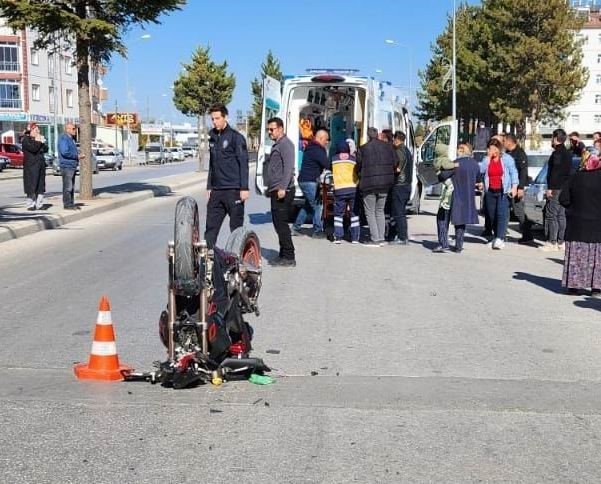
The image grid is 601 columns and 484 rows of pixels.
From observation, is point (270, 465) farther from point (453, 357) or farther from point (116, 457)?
point (453, 357)

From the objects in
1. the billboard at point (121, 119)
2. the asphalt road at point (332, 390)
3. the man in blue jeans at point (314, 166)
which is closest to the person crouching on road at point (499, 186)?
the man in blue jeans at point (314, 166)

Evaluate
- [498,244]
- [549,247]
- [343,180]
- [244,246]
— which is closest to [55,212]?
[343,180]

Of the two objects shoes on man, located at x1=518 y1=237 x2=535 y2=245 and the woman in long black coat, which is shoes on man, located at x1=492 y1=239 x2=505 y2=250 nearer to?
shoes on man, located at x1=518 y1=237 x2=535 y2=245

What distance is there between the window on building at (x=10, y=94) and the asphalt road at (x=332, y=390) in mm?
64211

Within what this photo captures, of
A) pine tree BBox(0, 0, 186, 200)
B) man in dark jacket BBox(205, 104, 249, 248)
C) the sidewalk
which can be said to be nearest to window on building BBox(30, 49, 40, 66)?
the sidewalk

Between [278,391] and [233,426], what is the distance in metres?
0.73

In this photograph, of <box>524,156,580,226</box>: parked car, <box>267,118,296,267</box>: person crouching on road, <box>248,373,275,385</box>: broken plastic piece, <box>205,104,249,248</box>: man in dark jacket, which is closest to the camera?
<box>248,373,275,385</box>: broken plastic piece

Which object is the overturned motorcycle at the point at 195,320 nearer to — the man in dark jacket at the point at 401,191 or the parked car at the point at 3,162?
the man in dark jacket at the point at 401,191

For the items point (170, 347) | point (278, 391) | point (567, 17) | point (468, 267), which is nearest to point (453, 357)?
point (278, 391)

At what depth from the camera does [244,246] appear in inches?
256

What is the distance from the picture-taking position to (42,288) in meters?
8.91

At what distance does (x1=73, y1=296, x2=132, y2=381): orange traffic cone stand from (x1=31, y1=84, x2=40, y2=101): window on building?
70388mm

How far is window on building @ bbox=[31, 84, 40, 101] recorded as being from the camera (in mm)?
70875

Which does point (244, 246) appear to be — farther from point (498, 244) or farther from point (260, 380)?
point (498, 244)
